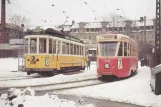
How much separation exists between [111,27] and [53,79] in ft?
240

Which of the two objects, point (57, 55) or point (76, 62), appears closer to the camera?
point (57, 55)

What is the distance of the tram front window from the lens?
19.4 metres

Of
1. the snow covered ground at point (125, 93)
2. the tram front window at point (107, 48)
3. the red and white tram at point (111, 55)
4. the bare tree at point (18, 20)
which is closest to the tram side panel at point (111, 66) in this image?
the red and white tram at point (111, 55)

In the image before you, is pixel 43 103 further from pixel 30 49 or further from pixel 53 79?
pixel 30 49

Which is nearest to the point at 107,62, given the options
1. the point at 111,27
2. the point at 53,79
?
the point at 53,79

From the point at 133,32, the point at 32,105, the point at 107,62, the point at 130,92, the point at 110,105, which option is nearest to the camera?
the point at 32,105

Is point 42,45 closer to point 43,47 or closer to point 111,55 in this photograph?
point 43,47

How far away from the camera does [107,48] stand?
771 inches

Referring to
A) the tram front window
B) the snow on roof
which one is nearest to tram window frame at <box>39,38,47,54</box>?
the tram front window

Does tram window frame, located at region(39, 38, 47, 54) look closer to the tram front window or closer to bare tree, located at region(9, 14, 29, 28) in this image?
the tram front window

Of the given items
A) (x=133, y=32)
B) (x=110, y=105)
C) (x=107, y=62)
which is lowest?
(x=110, y=105)

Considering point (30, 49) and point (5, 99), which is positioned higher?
point (30, 49)

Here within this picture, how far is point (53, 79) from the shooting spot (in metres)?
20.4

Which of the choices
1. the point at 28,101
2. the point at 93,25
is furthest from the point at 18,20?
the point at 28,101
